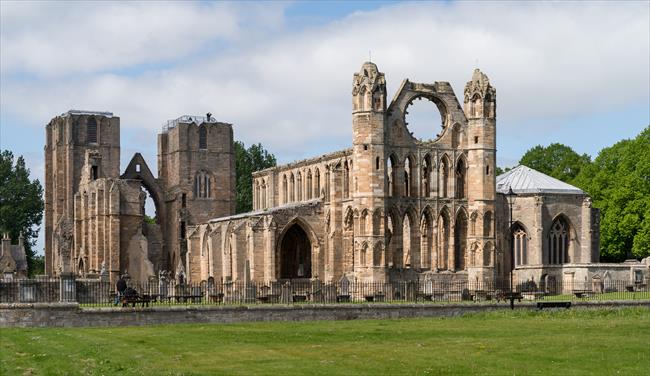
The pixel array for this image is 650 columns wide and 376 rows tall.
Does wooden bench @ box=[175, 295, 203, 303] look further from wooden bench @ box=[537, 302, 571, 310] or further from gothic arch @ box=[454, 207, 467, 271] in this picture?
gothic arch @ box=[454, 207, 467, 271]

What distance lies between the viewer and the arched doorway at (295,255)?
87.8m

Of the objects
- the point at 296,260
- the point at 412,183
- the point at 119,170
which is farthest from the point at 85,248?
the point at 412,183

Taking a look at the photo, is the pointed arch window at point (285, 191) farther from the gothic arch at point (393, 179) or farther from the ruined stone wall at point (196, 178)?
the gothic arch at point (393, 179)

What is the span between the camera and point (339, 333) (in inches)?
1670

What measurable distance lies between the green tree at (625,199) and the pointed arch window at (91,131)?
44.2 metres

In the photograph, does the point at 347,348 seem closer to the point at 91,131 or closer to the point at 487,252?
the point at 487,252

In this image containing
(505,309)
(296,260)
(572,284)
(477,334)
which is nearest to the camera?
(477,334)

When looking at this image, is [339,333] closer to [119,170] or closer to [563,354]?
[563,354]

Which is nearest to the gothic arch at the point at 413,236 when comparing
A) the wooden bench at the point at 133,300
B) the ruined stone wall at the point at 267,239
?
the ruined stone wall at the point at 267,239

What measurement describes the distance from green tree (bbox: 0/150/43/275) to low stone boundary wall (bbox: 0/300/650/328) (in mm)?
84454

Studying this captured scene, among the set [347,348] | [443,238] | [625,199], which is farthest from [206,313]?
[625,199]

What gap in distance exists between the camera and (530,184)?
86062 millimetres

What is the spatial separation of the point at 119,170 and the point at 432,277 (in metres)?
43.6

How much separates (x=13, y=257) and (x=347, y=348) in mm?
86569
